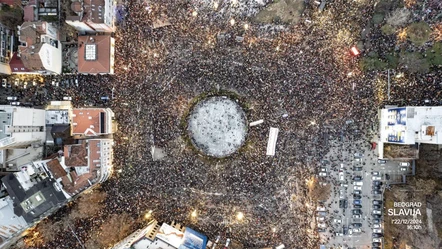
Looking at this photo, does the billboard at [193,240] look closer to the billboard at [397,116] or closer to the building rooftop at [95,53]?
the building rooftop at [95,53]

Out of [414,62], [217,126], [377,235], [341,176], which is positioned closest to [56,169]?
[217,126]

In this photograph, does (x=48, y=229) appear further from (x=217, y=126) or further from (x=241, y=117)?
(x=241, y=117)

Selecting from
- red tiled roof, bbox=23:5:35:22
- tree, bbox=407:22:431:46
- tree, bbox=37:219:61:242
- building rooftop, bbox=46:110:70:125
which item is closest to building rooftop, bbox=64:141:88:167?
building rooftop, bbox=46:110:70:125

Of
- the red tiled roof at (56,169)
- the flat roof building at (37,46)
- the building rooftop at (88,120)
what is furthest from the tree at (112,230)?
the flat roof building at (37,46)

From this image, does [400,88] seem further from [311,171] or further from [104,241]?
[104,241]

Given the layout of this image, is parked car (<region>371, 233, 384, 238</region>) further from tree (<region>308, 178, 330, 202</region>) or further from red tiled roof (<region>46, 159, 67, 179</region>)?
red tiled roof (<region>46, 159, 67, 179</region>)

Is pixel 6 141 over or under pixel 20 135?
under
